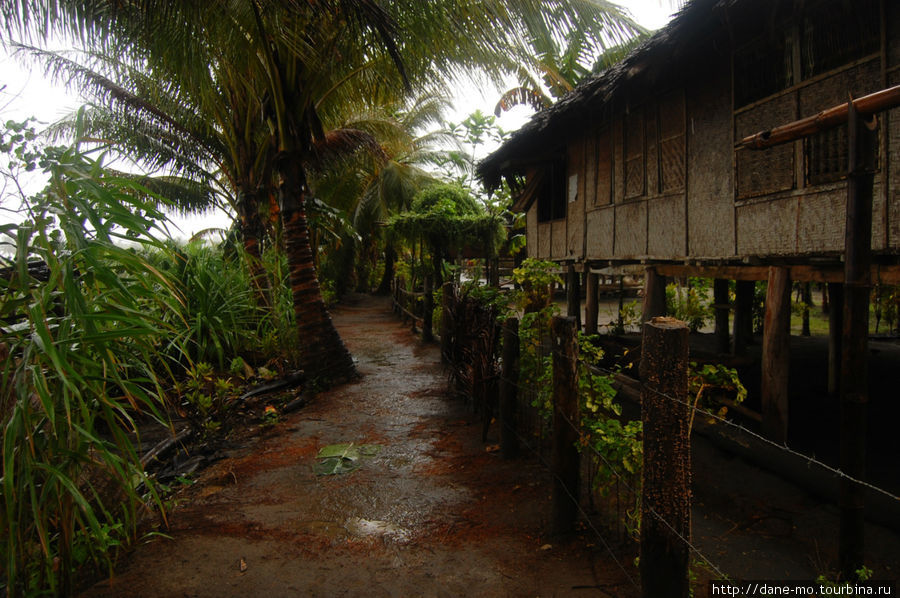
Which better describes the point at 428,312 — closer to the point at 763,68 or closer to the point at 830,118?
the point at 763,68

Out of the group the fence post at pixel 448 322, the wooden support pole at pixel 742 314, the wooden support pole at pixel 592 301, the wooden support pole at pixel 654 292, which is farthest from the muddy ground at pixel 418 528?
the wooden support pole at pixel 592 301

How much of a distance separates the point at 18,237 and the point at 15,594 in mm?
1488

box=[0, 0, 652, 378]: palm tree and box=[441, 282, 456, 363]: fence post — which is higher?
box=[0, 0, 652, 378]: palm tree

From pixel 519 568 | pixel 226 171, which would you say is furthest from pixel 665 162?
pixel 226 171

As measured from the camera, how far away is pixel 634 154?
7133 mm

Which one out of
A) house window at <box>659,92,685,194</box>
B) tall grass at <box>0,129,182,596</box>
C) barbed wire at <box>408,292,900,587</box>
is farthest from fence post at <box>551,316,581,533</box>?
house window at <box>659,92,685,194</box>

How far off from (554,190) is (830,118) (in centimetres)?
759

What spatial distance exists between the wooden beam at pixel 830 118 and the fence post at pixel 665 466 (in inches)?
53.0

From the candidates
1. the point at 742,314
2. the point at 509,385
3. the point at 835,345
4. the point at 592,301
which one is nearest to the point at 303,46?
the point at 509,385

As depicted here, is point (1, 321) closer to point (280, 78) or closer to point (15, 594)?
point (15, 594)

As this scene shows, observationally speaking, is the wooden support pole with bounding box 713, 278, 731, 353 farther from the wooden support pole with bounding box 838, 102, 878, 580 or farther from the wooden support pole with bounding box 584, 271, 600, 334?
the wooden support pole with bounding box 838, 102, 878, 580

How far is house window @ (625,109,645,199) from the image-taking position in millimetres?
6952

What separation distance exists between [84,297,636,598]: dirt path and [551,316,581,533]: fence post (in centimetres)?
19

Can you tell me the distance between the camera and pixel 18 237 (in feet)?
6.85
